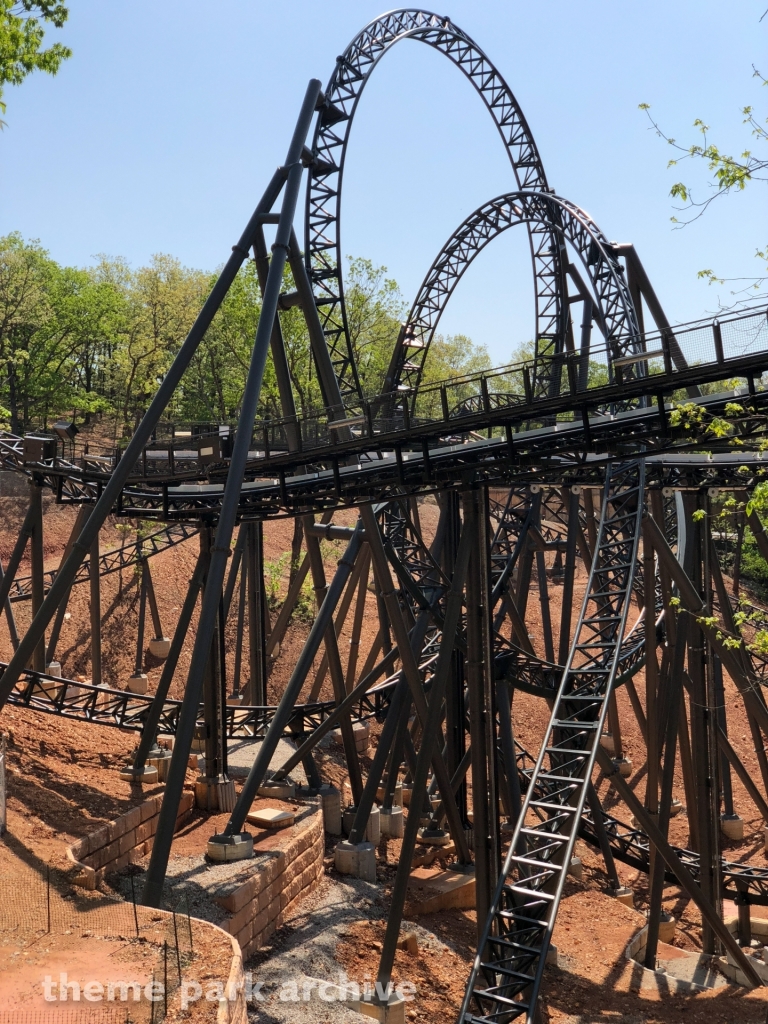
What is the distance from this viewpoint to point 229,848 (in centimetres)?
1355

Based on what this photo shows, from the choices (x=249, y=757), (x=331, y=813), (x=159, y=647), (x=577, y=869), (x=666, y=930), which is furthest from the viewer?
(x=159, y=647)

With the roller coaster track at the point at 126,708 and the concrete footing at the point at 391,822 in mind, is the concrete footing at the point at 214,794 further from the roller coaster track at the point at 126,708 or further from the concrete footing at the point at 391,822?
the concrete footing at the point at 391,822

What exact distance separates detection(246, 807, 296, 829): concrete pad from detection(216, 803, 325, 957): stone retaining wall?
0.66 feet

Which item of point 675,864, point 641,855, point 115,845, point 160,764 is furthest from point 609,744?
point 115,845

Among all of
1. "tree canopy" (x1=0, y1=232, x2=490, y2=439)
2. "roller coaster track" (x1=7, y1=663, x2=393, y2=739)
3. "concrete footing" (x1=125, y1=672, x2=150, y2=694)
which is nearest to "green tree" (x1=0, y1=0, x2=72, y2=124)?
"roller coaster track" (x1=7, y1=663, x2=393, y2=739)

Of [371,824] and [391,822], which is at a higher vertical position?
[371,824]

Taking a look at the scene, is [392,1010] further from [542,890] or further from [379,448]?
[379,448]

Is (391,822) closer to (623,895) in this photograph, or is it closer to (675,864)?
(623,895)

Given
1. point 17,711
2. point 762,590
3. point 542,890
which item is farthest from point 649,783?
point 762,590

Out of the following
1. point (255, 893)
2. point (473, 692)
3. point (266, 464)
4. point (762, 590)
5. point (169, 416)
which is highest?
point (169, 416)

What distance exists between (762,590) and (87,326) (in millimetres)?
34124

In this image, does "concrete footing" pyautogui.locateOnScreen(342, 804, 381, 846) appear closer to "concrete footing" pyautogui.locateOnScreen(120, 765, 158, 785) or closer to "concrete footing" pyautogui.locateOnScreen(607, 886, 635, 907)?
"concrete footing" pyautogui.locateOnScreen(120, 765, 158, 785)

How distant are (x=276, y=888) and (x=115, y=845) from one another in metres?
2.37

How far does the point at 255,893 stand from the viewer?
12.9m
